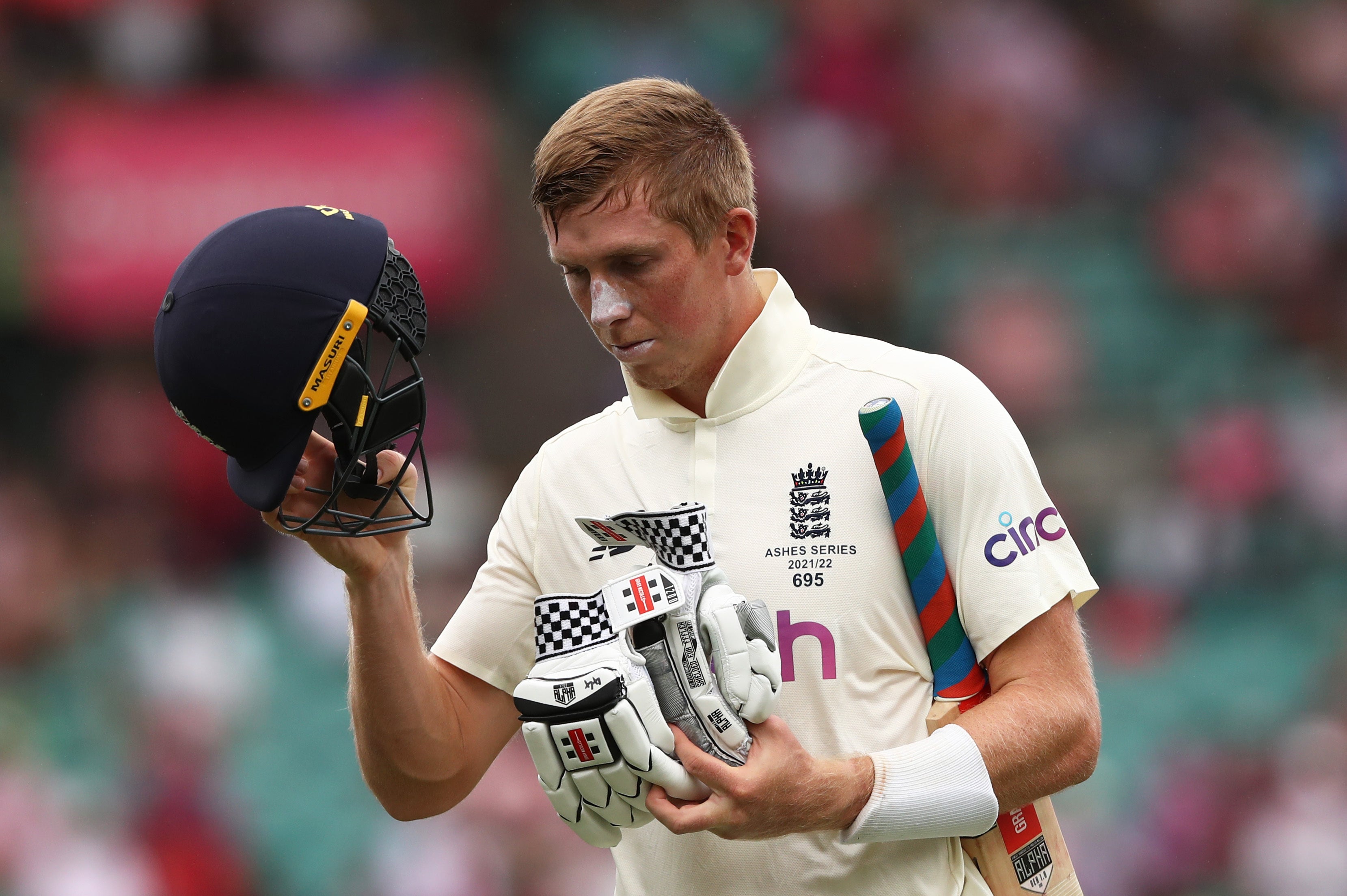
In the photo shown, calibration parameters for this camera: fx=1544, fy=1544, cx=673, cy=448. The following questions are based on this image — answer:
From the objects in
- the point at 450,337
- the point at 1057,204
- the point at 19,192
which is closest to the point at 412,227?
the point at 450,337

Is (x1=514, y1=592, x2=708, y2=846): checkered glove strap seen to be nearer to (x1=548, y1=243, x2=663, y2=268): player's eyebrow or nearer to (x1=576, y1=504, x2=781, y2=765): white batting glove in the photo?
(x1=576, y1=504, x2=781, y2=765): white batting glove

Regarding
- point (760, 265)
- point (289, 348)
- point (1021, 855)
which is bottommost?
point (760, 265)

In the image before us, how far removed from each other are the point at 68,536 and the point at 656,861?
726 cm

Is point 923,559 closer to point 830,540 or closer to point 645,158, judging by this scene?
point 830,540

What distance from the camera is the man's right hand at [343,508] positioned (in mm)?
2311

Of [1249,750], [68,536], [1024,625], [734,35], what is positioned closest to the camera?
[1024,625]

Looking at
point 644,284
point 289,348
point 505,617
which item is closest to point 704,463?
point 644,284

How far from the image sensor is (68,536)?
350 inches

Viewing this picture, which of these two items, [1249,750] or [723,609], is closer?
[723,609]

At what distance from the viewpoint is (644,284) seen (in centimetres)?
240

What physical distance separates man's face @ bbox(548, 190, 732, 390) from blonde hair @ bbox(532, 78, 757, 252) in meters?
0.02

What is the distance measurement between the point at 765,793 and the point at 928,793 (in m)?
0.29

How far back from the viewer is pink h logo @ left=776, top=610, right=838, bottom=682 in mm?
2406

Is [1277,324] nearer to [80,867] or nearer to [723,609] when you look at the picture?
[80,867]
